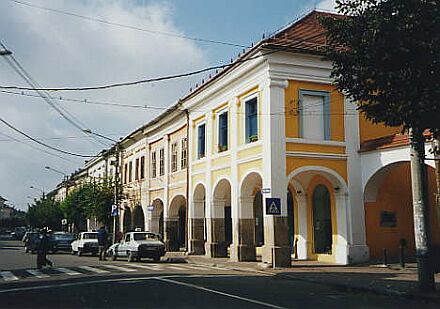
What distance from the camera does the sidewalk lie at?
15.5 metres

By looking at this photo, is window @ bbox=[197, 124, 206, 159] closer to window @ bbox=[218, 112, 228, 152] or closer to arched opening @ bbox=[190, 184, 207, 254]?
arched opening @ bbox=[190, 184, 207, 254]

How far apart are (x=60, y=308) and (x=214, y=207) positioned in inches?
753

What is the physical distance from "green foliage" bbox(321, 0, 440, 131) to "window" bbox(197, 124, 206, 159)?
18.5 metres

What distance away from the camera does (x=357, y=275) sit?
19969 mm

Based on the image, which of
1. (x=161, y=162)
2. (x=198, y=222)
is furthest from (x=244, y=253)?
(x=161, y=162)

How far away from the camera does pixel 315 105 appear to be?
25859 mm

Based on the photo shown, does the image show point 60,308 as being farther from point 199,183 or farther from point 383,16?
point 199,183

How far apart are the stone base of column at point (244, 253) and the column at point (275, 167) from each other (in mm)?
2685

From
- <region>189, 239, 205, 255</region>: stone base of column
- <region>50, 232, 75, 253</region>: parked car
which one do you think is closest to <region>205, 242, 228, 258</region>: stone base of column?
<region>189, 239, 205, 255</region>: stone base of column

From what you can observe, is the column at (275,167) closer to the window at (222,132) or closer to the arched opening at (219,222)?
the window at (222,132)

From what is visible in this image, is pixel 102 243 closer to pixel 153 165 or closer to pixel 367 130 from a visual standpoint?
pixel 153 165

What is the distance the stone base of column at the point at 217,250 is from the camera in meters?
30.5

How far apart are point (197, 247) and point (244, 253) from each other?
6.93 m

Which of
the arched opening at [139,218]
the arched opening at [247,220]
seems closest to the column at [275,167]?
the arched opening at [247,220]
